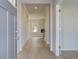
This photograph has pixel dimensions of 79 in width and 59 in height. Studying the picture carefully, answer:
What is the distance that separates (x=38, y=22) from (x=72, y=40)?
12.7 m

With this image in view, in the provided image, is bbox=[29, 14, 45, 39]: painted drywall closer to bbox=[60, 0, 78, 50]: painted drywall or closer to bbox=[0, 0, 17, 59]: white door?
bbox=[60, 0, 78, 50]: painted drywall

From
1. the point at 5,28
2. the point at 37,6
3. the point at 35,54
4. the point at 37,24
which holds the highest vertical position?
the point at 37,6

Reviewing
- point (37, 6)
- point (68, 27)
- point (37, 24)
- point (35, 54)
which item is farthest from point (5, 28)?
point (37, 24)

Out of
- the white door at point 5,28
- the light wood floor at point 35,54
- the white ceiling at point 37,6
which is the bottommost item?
the light wood floor at point 35,54

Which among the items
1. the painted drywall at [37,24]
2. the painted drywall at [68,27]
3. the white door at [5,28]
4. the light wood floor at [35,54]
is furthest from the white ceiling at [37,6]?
the painted drywall at [37,24]

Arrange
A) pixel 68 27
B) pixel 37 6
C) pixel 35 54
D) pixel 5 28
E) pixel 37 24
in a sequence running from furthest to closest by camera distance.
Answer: pixel 37 24 < pixel 37 6 < pixel 68 27 < pixel 35 54 < pixel 5 28

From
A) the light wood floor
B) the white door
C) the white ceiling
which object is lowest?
the light wood floor

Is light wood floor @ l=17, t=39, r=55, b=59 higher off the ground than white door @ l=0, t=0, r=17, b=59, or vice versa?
white door @ l=0, t=0, r=17, b=59

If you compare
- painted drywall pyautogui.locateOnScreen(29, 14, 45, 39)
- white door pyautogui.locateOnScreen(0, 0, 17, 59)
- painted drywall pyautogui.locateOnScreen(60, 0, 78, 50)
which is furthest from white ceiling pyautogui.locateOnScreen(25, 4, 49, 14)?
painted drywall pyautogui.locateOnScreen(29, 14, 45, 39)

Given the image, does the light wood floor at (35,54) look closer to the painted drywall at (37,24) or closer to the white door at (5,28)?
the white door at (5,28)

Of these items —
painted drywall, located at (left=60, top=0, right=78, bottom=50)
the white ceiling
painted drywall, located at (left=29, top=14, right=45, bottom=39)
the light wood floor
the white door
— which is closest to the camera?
the white door

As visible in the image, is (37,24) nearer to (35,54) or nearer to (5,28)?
(35,54)

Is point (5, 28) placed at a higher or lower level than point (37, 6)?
lower

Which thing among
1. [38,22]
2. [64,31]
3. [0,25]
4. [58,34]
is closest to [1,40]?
[0,25]
